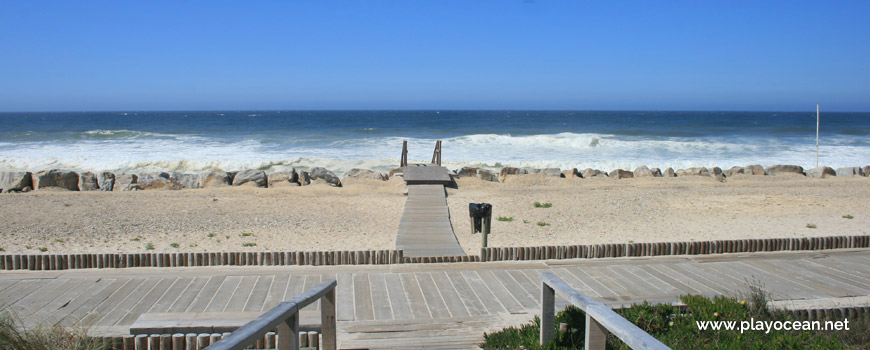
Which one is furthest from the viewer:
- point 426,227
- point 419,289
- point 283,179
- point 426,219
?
point 283,179

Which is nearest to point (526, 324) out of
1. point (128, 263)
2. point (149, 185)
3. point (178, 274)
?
point (178, 274)

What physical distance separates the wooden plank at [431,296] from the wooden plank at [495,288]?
412 millimetres

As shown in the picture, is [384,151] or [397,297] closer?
[397,297]

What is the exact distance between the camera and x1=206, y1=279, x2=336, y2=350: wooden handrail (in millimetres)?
2398

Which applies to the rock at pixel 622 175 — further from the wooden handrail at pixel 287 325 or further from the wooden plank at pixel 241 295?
the wooden handrail at pixel 287 325

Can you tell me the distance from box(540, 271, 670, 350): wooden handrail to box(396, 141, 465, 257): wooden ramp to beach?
13.8ft

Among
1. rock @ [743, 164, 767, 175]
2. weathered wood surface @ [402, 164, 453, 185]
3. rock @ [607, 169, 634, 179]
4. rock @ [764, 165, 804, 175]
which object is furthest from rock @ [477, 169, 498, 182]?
rock @ [764, 165, 804, 175]

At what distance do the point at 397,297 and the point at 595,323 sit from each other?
2.74 meters

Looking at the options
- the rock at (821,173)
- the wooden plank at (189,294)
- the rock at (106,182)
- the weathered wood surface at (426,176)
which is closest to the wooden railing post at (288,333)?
the wooden plank at (189,294)

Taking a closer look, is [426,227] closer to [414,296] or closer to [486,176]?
[414,296]

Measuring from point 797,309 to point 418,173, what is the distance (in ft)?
40.8

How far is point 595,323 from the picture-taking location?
3.03 m

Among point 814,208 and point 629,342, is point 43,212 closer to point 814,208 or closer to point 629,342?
point 629,342

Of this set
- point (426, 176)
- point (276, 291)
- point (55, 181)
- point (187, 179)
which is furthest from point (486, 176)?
point (276, 291)
